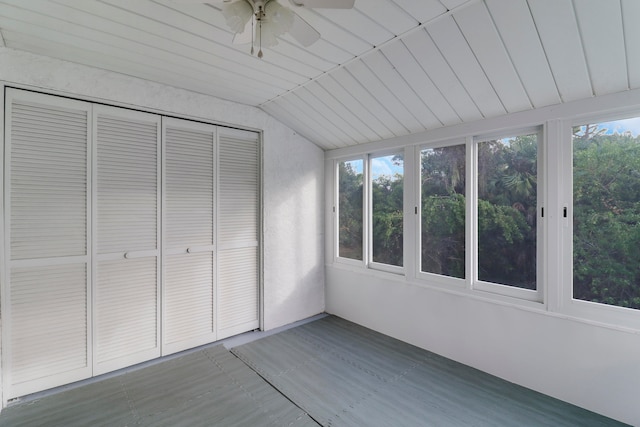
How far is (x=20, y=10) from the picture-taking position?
5.43 feet

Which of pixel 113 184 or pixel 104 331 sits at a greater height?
pixel 113 184

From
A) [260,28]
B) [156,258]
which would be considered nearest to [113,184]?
[156,258]

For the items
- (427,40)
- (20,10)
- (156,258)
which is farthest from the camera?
(156,258)

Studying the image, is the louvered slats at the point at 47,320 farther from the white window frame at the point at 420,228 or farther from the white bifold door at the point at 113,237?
the white window frame at the point at 420,228

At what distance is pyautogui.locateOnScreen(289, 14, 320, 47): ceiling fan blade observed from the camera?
54.2 inches

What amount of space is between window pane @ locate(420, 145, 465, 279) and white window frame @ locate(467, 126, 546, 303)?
9 cm

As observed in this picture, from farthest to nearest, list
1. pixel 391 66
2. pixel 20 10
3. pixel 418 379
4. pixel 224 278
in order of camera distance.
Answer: pixel 224 278 < pixel 418 379 < pixel 391 66 < pixel 20 10

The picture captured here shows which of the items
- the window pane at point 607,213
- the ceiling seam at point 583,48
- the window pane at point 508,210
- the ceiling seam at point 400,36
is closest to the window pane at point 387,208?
the window pane at point 508,210

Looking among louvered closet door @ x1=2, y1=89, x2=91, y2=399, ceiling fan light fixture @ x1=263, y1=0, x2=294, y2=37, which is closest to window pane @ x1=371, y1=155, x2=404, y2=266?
ceiling fan light fixture @ x1=263, y1=0, x2=294, y2=37

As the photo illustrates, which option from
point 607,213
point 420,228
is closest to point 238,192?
point 420,228

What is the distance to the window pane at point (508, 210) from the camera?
7.55 feet

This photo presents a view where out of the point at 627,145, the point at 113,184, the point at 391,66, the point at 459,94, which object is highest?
the point at 391,66

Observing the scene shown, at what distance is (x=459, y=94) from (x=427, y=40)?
0.56 meters

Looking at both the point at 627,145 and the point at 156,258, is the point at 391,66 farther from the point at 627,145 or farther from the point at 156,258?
the point at 156,258
